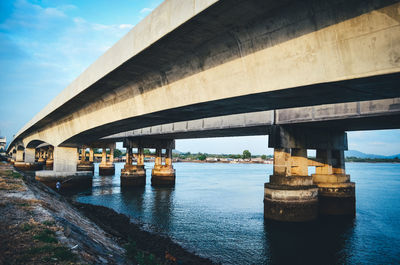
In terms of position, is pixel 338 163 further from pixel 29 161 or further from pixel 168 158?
pixel 29 161

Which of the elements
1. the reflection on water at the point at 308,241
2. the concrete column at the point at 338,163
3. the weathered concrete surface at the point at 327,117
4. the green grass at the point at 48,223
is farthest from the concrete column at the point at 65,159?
the concrete column at the point at 338,163

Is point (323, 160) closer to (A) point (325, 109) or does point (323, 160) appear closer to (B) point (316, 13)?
(A) point (325, 109)

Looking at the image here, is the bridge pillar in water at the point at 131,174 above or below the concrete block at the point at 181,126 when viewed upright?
below

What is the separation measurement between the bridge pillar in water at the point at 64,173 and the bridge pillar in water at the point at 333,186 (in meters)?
28.0

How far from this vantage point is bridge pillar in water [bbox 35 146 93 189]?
30.2 m

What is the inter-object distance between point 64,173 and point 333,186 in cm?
2968

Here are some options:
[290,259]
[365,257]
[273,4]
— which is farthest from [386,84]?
[365,257]

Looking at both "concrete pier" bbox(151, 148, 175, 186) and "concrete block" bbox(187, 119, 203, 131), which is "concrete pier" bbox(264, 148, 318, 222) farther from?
"concrete pier" bbox(151, 148, 175, 186)

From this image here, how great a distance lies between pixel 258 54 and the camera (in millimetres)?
7895

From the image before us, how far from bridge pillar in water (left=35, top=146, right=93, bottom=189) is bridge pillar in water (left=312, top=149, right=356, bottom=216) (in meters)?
28.0

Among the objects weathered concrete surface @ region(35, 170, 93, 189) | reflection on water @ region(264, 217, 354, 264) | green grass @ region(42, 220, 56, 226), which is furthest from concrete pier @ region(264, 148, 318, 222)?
weathered concrete surface @ region(35, 170, 93, 189)

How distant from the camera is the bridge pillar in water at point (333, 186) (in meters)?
21.7

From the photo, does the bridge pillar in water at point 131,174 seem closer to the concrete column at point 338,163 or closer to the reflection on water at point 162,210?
the reflection on water at point 162,210

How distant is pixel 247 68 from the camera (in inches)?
329
